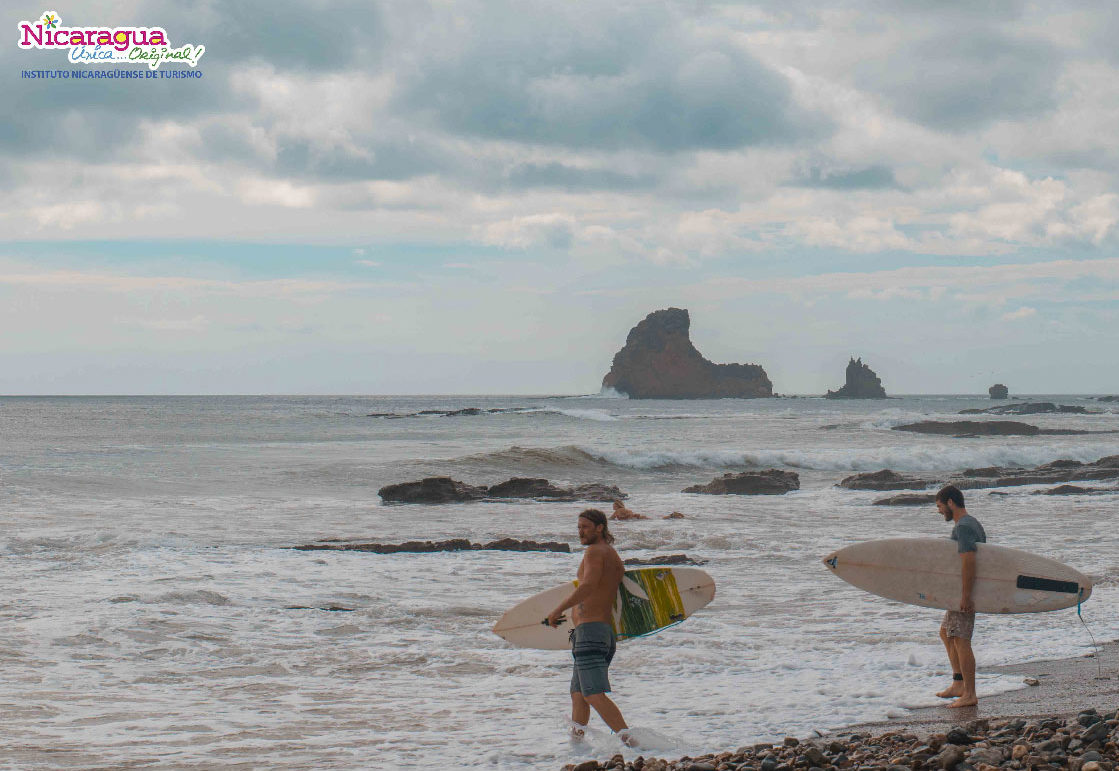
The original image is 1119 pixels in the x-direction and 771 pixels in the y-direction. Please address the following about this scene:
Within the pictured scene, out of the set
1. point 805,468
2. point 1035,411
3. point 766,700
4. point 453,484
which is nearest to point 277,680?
point 766,700

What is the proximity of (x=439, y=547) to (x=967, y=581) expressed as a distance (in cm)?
857

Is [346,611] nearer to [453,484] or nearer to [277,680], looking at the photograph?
[277,680]

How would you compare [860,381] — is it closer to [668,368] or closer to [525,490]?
[668,368]

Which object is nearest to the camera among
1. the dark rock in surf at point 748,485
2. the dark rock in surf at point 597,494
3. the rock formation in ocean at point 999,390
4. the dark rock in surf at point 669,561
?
the dark rock in surf at point 669,561

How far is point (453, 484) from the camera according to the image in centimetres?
2198

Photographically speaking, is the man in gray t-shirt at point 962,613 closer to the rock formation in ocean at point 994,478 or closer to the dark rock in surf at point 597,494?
the dark rock in surf at point 597,494

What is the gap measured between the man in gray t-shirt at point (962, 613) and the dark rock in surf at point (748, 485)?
16144 millimetres

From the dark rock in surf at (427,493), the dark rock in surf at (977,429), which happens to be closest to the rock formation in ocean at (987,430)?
the dark rock in surf at (977,429)

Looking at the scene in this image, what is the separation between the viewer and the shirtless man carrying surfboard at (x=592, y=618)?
609 cm

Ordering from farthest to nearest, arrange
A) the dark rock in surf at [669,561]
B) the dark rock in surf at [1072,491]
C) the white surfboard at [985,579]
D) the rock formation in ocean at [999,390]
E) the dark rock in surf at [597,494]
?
the rock formation in ocean at [999,390], the dark rock in surf at [1072,491], the dark rock in surf at [597,494], the dark rock in surf at [669,561], the white surfboard at [985,579]

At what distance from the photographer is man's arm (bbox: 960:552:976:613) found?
6980 mm

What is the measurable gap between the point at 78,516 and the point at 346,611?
380 inches

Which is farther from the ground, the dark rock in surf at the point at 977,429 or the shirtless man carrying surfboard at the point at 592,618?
the shirtless man carrying surfboard at the point at 592,618

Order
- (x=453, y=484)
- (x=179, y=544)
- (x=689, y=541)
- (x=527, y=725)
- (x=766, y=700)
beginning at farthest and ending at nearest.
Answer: (x=453, y=484) → (x=689, y=541) → (x=179, y=544) → (x=766, y=700) → (x=527, y=725)
